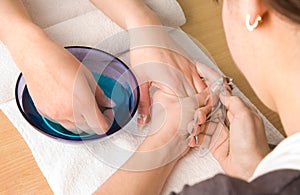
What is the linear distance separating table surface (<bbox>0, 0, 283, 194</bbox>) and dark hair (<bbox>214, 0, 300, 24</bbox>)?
40 cm

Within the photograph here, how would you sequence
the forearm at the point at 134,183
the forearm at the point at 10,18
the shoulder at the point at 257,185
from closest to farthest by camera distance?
the shoulder at the point at 257,185, the forearm at the point at 134,183, the forearm at the point at 10,18

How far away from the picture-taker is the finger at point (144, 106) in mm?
751

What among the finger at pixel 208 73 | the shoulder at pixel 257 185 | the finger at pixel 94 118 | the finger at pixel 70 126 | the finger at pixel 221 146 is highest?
the shoulder at pixel 257 185

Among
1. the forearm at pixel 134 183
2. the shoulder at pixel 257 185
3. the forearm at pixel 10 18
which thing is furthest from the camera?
the forearm at pixel 10 18

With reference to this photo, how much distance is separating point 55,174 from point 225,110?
0.26 meters

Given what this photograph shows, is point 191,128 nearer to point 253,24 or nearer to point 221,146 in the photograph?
point 221,146

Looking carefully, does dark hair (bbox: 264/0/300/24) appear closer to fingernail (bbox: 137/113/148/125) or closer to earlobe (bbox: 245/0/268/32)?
earlobe (bbox: 245/0/268/32)

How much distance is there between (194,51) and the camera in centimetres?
86

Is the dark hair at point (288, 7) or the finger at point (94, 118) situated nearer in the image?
the dark hair at point (288, 7)

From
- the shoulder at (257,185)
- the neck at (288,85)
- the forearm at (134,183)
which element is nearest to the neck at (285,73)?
the neck at (288,85)

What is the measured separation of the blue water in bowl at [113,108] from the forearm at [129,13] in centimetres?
12

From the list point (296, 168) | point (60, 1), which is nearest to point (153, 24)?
point (60, 1)

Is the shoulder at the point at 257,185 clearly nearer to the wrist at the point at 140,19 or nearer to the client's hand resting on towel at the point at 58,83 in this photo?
the client's hand resting on towel at the point at 58,83

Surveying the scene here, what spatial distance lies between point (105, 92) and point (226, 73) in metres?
A: 0.22
